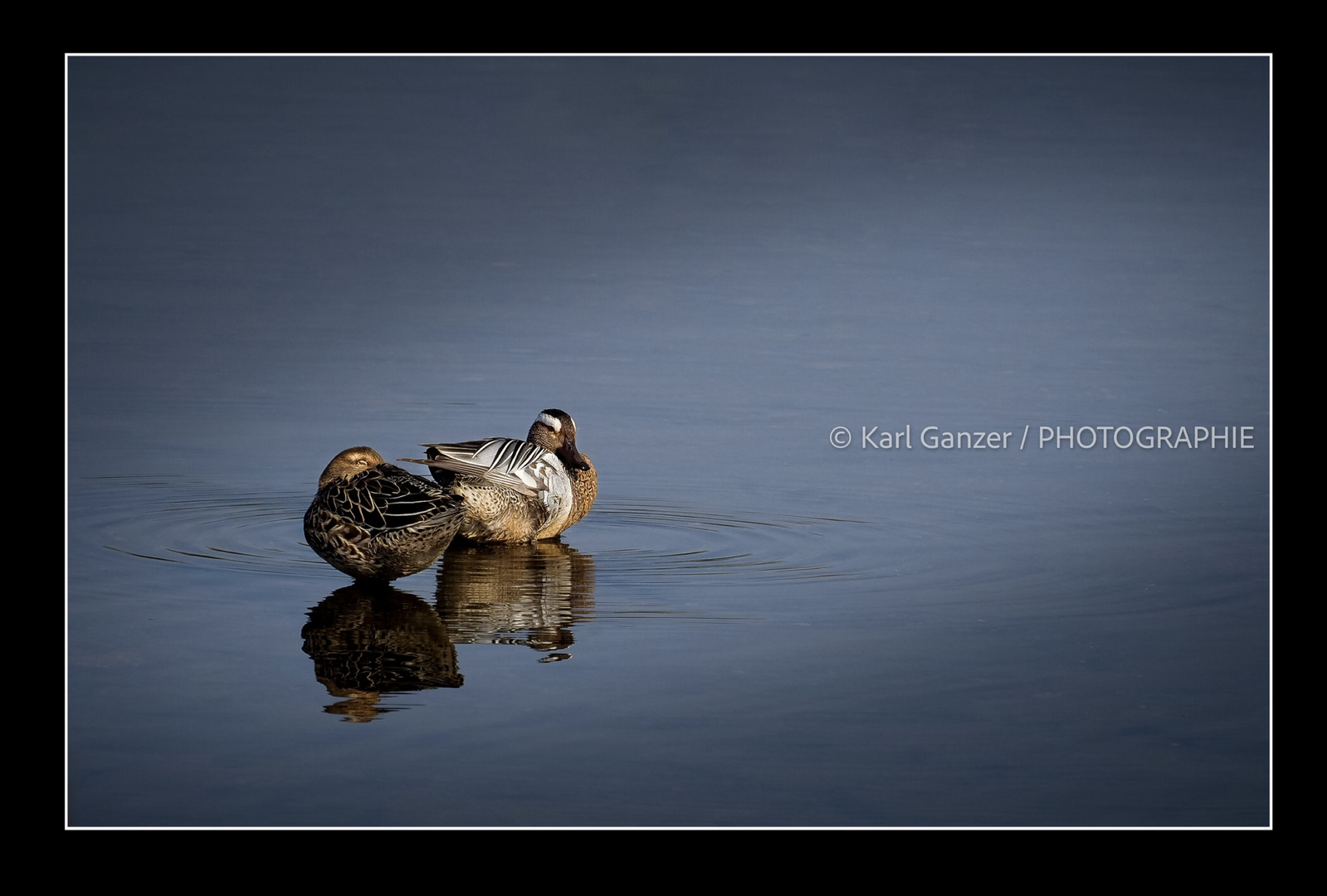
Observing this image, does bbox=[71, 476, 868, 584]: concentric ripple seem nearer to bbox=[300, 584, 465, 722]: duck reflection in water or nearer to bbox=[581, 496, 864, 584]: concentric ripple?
bbox=[581, 496, 864, 584]: concentric ripple

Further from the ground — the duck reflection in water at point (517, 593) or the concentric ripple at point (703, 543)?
the concentric ripple at point (703, 543)

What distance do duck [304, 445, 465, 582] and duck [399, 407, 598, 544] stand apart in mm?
1084

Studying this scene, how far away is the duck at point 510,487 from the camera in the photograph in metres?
9.95

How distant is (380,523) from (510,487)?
63.7 inches

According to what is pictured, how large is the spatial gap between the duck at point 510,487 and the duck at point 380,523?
1.08 meters

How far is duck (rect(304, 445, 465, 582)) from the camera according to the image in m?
8.46

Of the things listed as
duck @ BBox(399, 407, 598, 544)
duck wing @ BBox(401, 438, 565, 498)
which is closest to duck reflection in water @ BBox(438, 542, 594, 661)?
duck @ BBox(399, 407, 598, 544)

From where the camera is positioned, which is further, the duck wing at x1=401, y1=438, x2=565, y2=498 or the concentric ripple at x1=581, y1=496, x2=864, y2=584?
the duck wing at x1=401, y1=438, x2=565, y2=498

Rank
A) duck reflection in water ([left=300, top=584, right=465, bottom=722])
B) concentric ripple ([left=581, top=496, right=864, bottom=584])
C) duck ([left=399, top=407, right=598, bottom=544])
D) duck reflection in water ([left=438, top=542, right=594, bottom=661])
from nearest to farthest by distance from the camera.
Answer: duck reflection in water ([left=300, top=584, right=465, bottom=722]) < duck reflection in water ([left=438, top=542, right=594, bottom=661]) < concentric ripple ([left=581, top=496, right=864, bottom=584]) < duck ([left=399, top=407, right=598, bottom=544])

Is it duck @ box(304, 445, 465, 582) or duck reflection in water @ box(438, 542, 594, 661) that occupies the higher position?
duck @ box(304, 445, 465, 582)

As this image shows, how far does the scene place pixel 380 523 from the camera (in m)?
8.45

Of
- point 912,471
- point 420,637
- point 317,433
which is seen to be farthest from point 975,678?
point 317,433

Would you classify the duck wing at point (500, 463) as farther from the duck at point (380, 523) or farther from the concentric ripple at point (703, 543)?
the duck at point (380, 523)

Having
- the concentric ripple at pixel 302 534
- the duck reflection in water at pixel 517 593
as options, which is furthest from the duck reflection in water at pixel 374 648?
the concentric ripple at pixel 302 534
